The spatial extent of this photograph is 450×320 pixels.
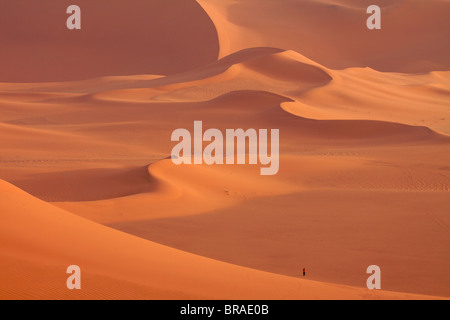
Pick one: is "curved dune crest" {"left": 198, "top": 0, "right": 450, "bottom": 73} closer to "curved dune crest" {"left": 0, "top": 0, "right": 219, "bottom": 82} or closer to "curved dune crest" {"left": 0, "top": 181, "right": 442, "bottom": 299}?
"curved dune crest" {"left": 0, "top": 0, "right": 219, "bottom": 82}

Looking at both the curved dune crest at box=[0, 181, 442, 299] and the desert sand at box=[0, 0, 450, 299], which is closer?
the curved dune crest at box=[0, 181, 442, 299]

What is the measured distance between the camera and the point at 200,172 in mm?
13070

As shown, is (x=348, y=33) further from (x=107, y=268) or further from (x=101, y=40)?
(x=107, y=268)

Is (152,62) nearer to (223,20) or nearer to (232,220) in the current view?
(223,20)

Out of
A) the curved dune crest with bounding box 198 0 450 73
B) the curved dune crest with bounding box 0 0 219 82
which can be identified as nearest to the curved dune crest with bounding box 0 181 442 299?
the curved dune crest with bounding box 0 0 219 82

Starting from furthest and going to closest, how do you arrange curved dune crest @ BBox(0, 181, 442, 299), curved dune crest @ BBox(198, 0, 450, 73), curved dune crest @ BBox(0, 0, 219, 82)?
curved dune crest @ BBox(198, 0, 450, 73)
curved dune crest @ BBox(0, 0, 219, 82)
curved dune crest @ BBox(0, 181, 442, 299)

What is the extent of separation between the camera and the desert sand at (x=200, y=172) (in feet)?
19.3

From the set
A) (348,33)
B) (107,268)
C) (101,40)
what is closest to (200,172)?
(107,268)

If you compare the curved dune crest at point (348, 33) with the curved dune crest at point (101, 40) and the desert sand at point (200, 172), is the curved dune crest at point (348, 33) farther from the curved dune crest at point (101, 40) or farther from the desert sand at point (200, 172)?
the curved dune crest at point (101, 40)

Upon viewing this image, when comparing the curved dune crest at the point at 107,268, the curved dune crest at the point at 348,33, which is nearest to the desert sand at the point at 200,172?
the curved dune crest at the point at 107,268

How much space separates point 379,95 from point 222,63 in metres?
8.16

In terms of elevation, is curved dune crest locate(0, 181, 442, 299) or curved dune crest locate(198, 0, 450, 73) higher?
curved dune crest locate(198, 0, 450, 73)

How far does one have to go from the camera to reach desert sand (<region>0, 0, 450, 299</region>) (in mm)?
5887
